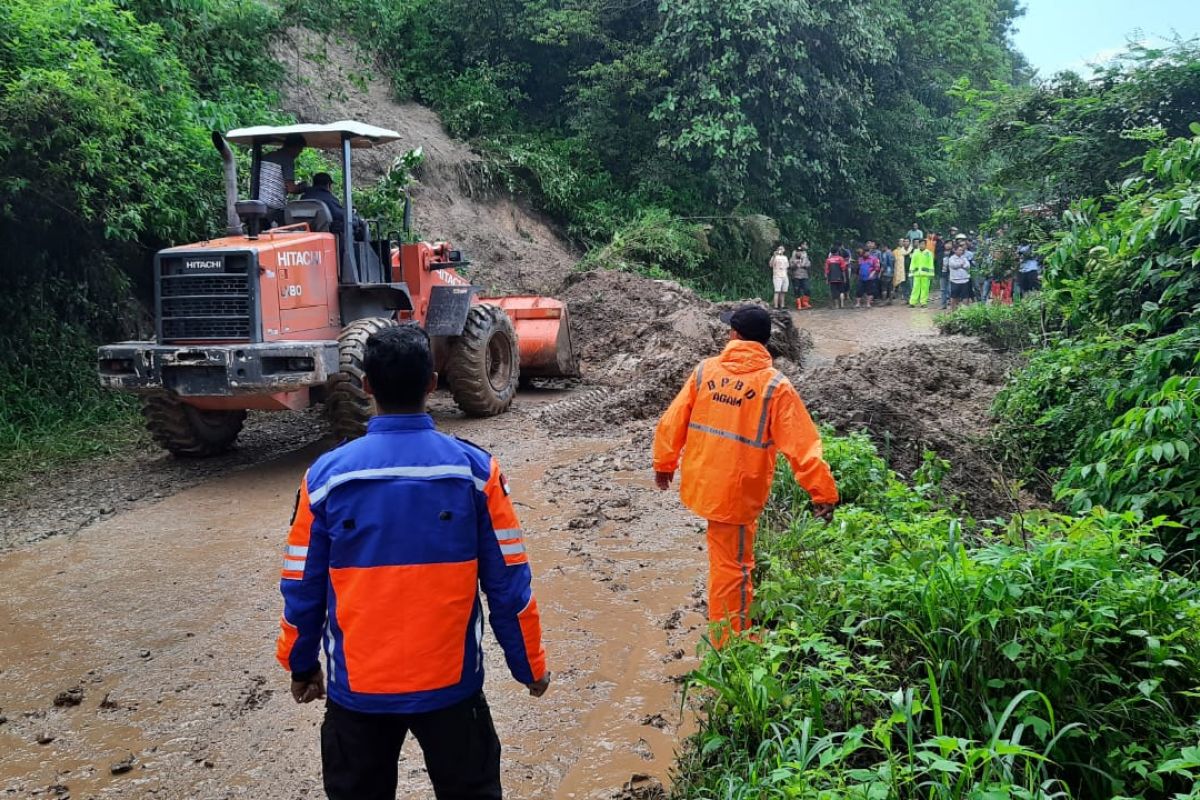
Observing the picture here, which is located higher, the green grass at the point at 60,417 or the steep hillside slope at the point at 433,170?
the steep hillside slope at the point at 433,170

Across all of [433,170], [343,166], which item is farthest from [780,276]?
[343,166]

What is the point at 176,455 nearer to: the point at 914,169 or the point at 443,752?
the point at 443,752

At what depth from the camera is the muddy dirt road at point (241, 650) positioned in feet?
12.6

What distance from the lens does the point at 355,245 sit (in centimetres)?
929

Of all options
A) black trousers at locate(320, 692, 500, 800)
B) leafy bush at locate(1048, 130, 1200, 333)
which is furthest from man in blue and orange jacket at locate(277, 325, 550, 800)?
leafy bush at locate(1048, 130, 1200, 333)

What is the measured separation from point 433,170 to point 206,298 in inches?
444

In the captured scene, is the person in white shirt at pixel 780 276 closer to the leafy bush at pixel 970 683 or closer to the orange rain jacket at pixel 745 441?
the orange rain jacket at pixel 745 441

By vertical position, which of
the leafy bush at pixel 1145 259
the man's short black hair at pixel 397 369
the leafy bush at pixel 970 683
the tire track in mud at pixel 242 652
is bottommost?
the tire track in mud at pixel 242 652

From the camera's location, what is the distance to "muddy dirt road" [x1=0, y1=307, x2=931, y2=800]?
3830mm

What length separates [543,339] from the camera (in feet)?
39.1

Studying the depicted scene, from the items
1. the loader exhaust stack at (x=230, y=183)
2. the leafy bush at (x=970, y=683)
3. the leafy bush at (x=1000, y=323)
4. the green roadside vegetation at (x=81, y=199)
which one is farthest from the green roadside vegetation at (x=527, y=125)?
the leafy bush at (x=970, y=683)

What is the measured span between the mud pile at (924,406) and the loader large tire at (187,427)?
5432 millimetres

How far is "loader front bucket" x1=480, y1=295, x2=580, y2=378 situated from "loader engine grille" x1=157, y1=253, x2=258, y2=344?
4.31m

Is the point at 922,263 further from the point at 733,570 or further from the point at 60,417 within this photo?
the point at 733,570
